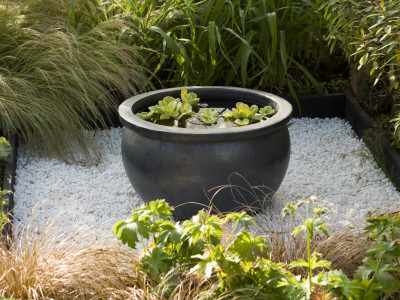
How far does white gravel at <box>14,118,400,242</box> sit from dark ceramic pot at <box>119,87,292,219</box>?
0.36 m

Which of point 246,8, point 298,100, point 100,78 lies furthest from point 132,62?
point 298,100

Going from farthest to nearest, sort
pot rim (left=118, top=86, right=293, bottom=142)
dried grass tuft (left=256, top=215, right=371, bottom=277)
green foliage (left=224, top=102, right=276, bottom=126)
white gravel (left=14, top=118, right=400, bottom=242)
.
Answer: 1. white gravel (left=14, top=118, right=400, bottom=242)
2. green foliage (left=224, top=102, right=276, bottom=126)
3. pot rim (left=118, top=86, right=293, bottom=142)
4. dried grass tuft (left=256, top=215, right=371, bottom=277)

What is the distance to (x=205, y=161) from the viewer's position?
2.93 meters

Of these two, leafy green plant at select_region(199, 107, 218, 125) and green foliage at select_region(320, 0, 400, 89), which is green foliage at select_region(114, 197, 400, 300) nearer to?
leafy green plant at select_region(199, 107, 218, 125)

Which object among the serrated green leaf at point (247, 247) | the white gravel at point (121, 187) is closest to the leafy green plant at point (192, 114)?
the white gravel at point (121, 187)

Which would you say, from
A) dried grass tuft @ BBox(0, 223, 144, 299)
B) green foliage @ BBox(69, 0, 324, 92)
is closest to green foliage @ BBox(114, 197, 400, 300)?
dried grass tuft @ BBox(0, 223, 144, 299)

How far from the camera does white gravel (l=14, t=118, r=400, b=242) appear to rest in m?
3.32

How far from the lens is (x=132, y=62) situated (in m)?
4.35

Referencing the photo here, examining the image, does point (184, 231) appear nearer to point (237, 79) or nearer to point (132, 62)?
point (132, 62)

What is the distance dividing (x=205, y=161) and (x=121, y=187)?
90 centimetres

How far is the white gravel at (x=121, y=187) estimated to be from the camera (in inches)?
131

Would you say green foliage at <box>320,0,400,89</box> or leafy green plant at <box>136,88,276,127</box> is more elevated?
green foliage at <box>320,0,400,89</box>

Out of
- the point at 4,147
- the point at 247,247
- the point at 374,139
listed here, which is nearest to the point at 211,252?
the point at 247,247

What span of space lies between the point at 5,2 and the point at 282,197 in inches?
92.9
